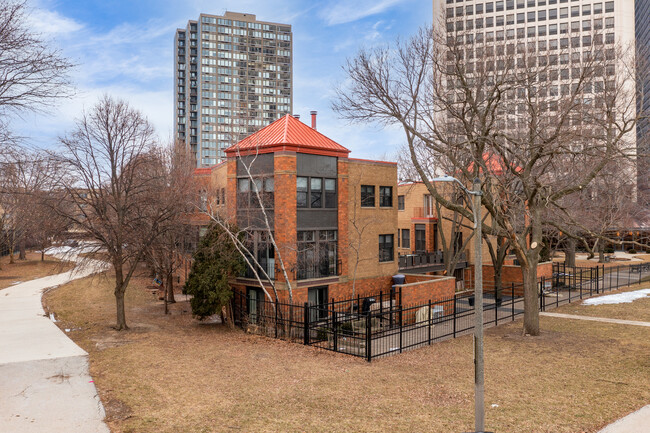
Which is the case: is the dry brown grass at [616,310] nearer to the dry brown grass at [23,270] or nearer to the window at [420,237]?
the window at [420,237]

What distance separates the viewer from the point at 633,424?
34.1ft

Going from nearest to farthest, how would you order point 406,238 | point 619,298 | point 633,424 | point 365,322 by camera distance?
point 633,424
point 365,322
point 619,298
point 406,238

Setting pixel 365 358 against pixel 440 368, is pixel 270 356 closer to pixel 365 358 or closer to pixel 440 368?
pixel 365 358

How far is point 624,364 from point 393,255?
49.3 ft

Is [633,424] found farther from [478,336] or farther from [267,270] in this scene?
[267,270]

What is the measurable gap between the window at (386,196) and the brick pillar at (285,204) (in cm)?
687

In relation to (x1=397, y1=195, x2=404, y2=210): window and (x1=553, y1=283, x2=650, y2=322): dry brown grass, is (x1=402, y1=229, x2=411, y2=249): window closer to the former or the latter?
(x1=397, y1=195, x2=404, y2=210): window

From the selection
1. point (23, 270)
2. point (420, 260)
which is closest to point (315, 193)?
point (420, 260)

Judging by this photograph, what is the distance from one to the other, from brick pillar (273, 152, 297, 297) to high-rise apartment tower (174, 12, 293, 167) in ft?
325

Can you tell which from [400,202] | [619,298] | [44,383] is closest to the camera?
[44,383]

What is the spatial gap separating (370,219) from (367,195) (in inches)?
56.0

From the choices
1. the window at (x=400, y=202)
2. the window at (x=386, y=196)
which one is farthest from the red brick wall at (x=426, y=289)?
the window at (x=400, y=202)

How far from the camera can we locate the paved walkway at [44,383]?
10.6m

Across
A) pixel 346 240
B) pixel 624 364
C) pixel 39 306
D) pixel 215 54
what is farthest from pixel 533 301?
pixel 215 54
